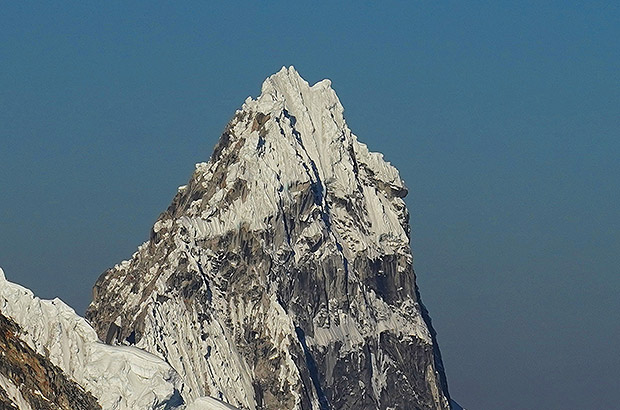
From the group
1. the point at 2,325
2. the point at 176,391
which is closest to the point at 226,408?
the point at 176,391

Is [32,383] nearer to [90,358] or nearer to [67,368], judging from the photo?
[67,368]

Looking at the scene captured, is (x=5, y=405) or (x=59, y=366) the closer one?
(x=5, y=405)

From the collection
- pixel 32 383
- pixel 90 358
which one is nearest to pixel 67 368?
pixel 90 358

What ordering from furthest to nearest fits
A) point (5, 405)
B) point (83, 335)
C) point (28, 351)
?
point (83, 335), point (28, 351), point (5, 405)

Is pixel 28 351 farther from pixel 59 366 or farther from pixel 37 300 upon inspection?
pixel 37 300

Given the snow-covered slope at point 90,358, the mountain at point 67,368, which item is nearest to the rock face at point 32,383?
the mountain at point 67,368

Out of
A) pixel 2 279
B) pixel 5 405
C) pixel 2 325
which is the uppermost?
pixel 2 279

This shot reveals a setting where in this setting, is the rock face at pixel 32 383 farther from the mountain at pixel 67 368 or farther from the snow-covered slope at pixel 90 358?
the snow-covered slope at pixel 90 358

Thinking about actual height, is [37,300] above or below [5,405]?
above
